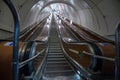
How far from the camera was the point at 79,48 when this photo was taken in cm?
569

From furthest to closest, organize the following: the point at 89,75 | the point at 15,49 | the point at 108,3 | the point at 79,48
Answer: the point at 108,3 < the point at 79,48 < the point at 89,75 < the point at 15,49

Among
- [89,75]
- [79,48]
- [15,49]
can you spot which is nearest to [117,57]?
[15,49]

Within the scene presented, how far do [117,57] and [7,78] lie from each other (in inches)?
94.9

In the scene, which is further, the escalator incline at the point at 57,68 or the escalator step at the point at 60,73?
the escalator step at the point at 60,73

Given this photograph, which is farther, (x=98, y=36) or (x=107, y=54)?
(x=98, y=36)

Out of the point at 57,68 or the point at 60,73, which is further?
the point at 57,68

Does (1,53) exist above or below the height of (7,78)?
above

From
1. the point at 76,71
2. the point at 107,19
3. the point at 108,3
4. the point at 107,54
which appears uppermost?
the point at 108,3

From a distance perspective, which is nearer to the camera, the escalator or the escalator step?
the escalator

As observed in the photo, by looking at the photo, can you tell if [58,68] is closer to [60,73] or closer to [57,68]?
[57,68]

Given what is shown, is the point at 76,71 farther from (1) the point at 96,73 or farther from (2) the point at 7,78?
(2) the point at 7,78

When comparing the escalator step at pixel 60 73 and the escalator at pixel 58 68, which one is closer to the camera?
the escalator at pixel 58 68

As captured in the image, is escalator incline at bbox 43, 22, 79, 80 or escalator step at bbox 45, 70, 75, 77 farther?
escalator step at bbox 45, 70, 75, 77

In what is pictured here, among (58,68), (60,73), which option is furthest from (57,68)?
(60,73)
